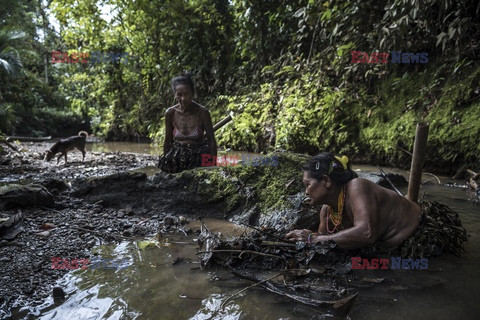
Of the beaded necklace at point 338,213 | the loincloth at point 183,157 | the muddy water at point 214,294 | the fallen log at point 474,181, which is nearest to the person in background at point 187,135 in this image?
the loincloth at point 183,157

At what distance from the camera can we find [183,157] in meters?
5.59

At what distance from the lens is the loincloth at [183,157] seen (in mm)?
5586

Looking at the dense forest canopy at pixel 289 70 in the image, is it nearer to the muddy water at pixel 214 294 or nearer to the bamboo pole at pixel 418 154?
the bamboo pole at pixel 418 154

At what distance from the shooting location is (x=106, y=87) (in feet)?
59.2

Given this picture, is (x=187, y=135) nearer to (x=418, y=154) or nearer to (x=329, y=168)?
(x=329, y=168)

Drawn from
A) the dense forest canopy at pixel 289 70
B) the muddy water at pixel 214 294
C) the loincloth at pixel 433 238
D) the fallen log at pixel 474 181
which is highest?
the dense forest canopy at pixel 289 70

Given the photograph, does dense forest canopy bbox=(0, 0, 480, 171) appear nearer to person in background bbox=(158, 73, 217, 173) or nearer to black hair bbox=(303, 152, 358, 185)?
person in background bbox=(158, 73, 217, 173)

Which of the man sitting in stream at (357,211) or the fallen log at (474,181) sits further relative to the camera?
the fallen log at (474,181)

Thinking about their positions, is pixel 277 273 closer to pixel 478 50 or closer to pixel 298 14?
pixel 478 50

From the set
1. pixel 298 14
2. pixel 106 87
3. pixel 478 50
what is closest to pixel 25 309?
pixel 478 50

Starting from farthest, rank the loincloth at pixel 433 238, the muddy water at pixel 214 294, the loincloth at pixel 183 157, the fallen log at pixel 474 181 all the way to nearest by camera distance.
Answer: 1. the loincloth at pixel 183 157
2. the fallen log at pixel 474 181
3. the loincloth at pixel 433 238
4. the muddy water at pixel 214 294

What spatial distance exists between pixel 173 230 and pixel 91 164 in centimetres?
595

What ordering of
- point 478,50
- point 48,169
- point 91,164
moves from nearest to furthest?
point 478,50 < point 48,169 < point 91,164

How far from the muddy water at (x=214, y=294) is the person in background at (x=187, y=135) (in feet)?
9.05
